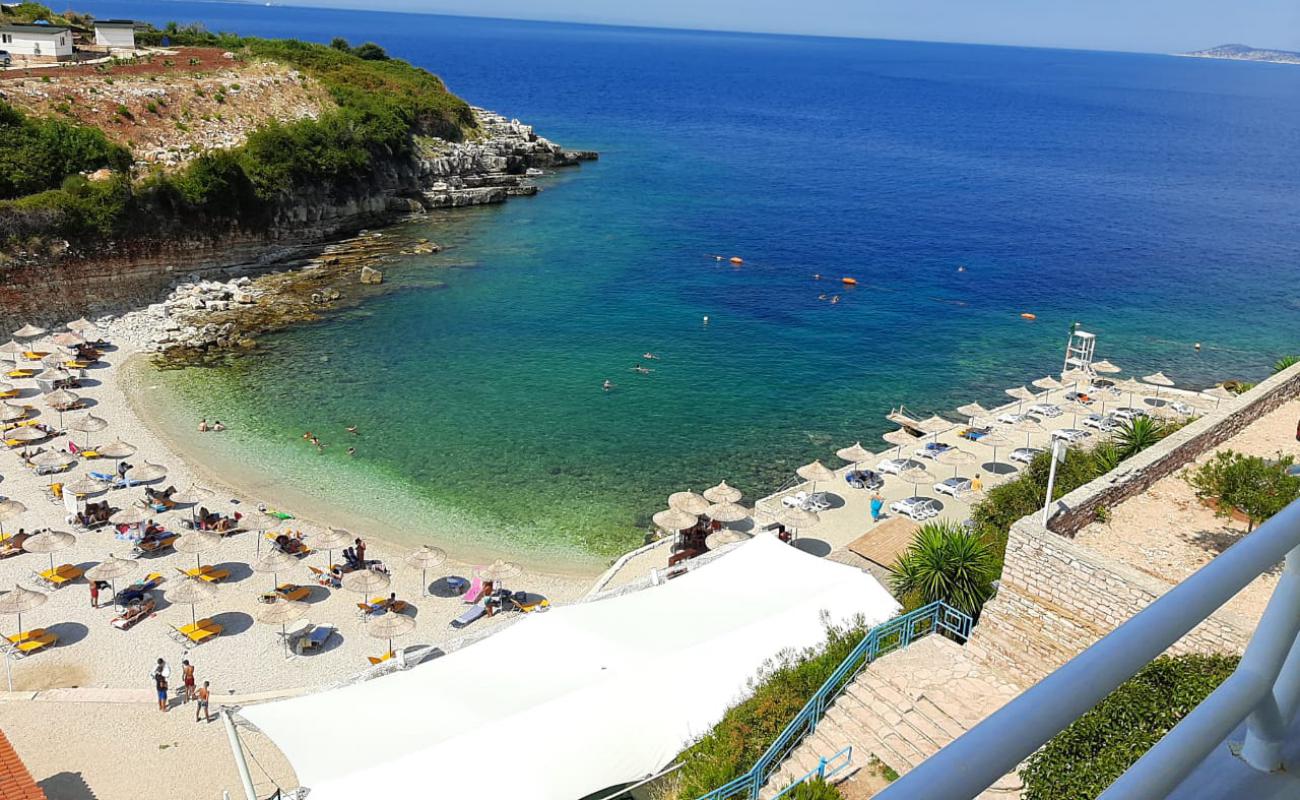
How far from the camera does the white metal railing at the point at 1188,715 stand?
1444mm

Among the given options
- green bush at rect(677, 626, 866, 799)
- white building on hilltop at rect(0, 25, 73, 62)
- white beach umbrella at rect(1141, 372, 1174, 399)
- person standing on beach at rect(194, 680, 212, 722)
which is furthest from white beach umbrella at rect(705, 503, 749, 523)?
white building on hilltop at rect(0, 25, 73, 62)

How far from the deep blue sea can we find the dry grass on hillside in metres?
15.4

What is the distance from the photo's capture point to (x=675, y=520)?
26594 millimetres

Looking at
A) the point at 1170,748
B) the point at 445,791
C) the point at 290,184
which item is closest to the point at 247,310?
the point at 290,184

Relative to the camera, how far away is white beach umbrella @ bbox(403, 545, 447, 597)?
24875 millimetres

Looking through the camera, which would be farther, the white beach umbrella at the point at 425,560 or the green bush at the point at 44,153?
the green bush at the point at 44,153

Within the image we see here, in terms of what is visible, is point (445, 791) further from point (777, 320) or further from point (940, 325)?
point (940, 325)

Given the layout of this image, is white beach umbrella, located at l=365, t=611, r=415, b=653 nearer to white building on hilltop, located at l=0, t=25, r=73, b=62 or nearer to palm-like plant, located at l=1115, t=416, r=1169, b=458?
palm-like plant, located at l=1115, t=416, r=1169, b=458

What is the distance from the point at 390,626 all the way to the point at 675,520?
870 centimetres

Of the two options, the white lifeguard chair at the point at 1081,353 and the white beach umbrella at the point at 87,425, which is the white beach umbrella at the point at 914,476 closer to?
the white lifeguard chair at the point at 1081,353

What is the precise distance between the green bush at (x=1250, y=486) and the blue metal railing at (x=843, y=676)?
5.67 meters

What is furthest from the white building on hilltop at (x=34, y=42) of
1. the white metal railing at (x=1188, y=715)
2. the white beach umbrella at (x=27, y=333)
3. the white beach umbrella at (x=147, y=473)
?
the white metal railing at (x=1188, y=715)

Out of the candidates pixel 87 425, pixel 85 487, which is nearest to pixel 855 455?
pixel 85 487

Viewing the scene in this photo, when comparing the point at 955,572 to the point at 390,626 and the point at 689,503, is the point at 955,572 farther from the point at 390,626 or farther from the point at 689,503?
the point at 390,626
